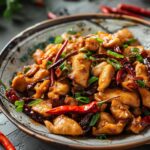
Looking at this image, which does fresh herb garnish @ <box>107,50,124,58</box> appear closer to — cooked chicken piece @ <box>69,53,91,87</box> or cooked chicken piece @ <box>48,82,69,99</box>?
cooked chicken piece @ <box>69,53,91,87</box>

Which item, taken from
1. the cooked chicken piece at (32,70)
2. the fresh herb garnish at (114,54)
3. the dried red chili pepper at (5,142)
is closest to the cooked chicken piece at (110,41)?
the fresh herb garnish at (114,54)

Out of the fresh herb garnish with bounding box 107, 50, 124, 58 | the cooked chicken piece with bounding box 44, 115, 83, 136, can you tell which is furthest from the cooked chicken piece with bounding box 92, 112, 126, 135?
the fresh herb garnish with bounding box 107, 50, 124, 58

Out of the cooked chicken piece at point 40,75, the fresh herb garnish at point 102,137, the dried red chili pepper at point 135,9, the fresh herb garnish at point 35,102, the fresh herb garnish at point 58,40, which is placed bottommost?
the fresh herb garnish at point 102,137

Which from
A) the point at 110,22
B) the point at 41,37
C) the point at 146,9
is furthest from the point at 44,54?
the point at 146,9

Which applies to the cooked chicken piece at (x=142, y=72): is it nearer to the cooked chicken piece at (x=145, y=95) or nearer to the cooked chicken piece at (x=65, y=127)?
the cooked chicken piece at (x=145, y=95)

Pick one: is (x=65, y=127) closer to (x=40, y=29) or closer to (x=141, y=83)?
(x=141, y=83)

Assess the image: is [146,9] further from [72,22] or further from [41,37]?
[41,37]
